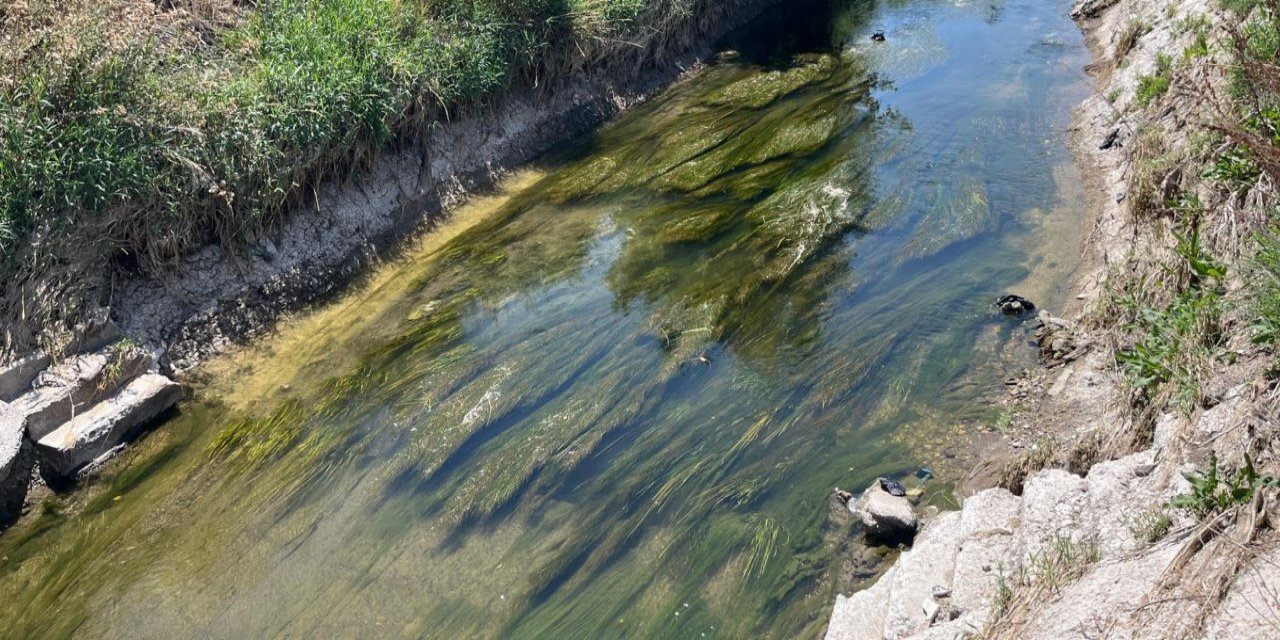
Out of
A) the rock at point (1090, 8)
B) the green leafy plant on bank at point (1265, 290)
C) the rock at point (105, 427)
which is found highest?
the rock at point (105, 427)

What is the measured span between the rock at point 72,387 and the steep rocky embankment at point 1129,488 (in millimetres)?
5668

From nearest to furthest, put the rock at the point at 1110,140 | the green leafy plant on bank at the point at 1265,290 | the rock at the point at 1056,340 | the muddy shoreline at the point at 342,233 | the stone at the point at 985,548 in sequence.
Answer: the stone at the point at 985,548 < the green leafy plant on bank at the point at 1265,290 < the rock at the point at 1056,340 < the muddy shoreline at the point at 342,233 < the rock at the point at 1110,140

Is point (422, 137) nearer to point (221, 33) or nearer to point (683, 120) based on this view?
point (221, 33)

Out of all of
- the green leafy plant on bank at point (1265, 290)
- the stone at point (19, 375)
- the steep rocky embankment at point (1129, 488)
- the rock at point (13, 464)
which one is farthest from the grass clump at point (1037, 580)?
the stone at point (19, 375)

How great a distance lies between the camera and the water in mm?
5547

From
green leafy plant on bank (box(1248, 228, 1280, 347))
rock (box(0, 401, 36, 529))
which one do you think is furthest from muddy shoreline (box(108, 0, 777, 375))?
green leafy plant on bank (box(1248, 228, 1280, 347))

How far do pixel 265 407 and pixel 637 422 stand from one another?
298 centimetres

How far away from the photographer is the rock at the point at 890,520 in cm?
554

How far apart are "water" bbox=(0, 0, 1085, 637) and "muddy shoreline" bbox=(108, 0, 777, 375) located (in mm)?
333

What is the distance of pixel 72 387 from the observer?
6891 millimetres

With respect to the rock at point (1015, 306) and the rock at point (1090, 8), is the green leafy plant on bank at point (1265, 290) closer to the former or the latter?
the rock at point (1015, 306)

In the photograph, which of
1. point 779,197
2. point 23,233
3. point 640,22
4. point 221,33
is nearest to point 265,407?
point 23,233

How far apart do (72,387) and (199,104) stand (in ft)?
8.93

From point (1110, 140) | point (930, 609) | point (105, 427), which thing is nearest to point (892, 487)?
point (930, 609)
